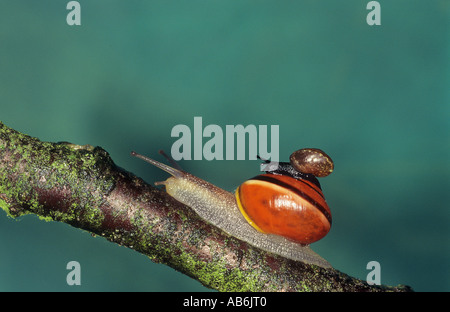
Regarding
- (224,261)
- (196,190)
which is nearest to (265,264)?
(224,261)

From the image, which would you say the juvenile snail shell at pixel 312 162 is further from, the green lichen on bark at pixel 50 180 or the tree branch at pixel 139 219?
the green lichen on bark at pixel 50 180

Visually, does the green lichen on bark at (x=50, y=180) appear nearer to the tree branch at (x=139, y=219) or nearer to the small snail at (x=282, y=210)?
the tree branch at (x=139, y=219)

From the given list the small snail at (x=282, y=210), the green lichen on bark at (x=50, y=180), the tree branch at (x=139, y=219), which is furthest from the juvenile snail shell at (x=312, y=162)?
the green lichen on bark at (x=50, y=180)

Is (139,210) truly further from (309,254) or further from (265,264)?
(309,254)

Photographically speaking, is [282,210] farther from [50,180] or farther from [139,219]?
[50,180]

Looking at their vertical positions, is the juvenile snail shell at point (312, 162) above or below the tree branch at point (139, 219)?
above

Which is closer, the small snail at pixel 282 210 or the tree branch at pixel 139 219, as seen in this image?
the tree branch at pixel 139 219

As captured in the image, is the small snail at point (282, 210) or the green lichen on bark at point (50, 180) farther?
the small snail at point (282, 210)
